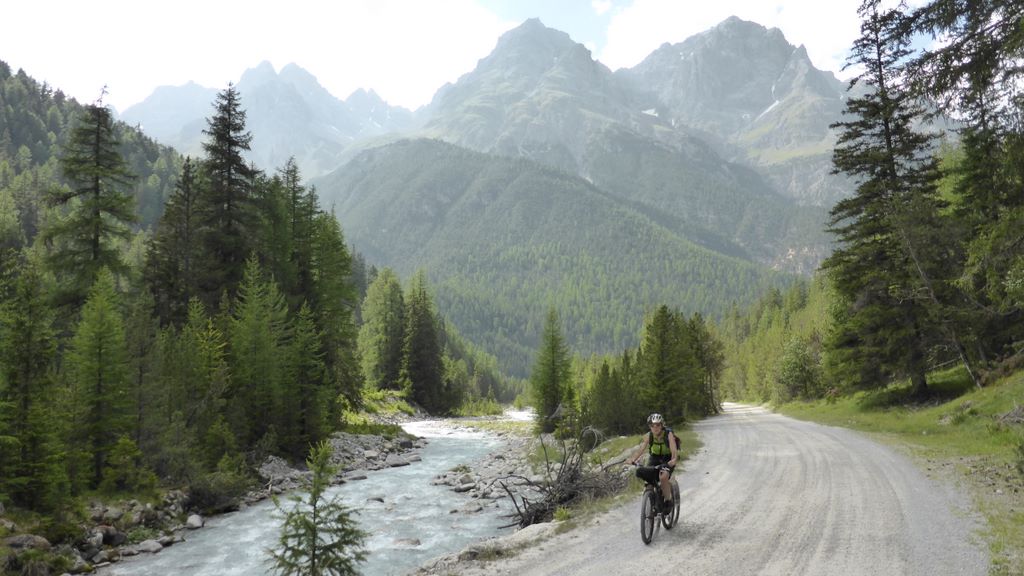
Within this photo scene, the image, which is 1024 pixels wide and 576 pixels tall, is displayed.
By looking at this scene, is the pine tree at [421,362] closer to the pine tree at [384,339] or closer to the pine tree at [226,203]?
the pine tree at [384,339]

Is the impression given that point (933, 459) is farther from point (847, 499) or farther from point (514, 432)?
point (514, 432)

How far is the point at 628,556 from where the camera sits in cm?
1070

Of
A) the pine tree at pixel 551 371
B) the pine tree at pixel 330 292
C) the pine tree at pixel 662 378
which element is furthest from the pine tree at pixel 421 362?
the pine tree at pixel 662 378

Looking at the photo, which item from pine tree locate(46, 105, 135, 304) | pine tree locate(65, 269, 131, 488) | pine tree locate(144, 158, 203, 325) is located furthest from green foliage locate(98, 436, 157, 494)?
pine tree locate(144, 158, 203, 325)

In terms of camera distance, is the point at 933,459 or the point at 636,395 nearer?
the point at 933,459

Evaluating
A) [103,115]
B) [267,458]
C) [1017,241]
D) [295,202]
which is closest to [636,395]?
[267,458]

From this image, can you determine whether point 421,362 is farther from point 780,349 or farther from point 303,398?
point 780,349

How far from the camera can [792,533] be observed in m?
11.5

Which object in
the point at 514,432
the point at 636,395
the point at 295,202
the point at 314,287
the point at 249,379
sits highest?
the point at 295,202

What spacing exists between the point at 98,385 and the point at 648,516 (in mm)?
20076

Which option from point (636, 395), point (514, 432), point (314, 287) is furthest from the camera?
point (514, 432)

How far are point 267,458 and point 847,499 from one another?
26162 mm

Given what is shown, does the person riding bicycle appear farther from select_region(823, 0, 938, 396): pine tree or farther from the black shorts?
select_region(823, 0, 938, 396): pine tree

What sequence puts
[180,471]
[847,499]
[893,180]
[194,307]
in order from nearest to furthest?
[847,499], [180,471], [194,307], [893,180]
